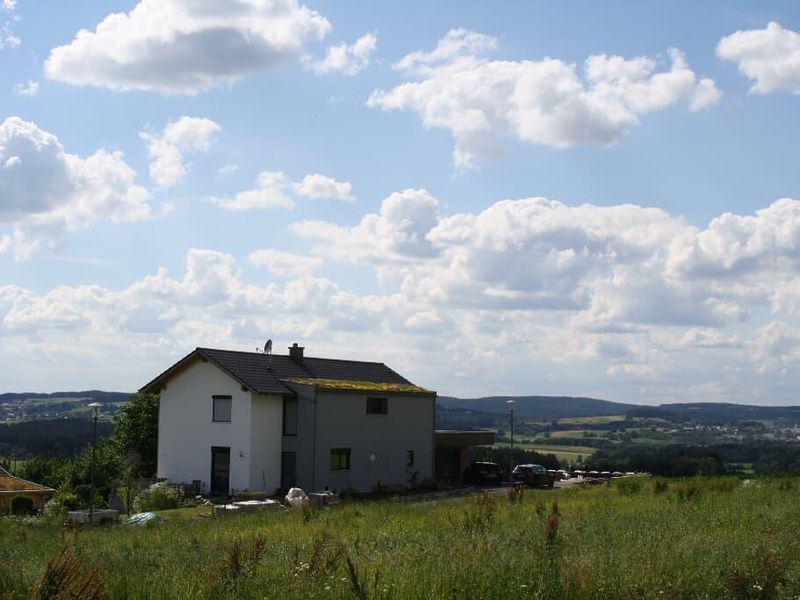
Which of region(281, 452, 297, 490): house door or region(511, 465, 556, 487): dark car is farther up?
region(281, 452, 297, 490): house door

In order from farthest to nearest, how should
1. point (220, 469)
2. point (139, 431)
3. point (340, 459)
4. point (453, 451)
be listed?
point (139, 431), point (453, 451), point (340, 459), point (220, 469)

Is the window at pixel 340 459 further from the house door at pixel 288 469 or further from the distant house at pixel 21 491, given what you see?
the distant house at pixel 21 491

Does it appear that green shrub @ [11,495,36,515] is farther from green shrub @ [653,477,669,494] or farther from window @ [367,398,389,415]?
green shrub @ [653,477,669,494]

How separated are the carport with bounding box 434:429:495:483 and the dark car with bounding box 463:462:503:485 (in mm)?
879

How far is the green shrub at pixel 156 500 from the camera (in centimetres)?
3928

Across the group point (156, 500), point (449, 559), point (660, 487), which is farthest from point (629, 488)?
point (449, 559)

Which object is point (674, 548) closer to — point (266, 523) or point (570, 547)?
point (570, 547)

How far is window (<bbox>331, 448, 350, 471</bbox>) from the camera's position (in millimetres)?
45000

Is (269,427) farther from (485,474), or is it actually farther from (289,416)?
(485,474)

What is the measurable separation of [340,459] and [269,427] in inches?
153

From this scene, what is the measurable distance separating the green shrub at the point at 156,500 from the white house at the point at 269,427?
3593mm

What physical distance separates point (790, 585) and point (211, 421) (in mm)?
34956

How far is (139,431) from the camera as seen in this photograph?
5528 centimetres

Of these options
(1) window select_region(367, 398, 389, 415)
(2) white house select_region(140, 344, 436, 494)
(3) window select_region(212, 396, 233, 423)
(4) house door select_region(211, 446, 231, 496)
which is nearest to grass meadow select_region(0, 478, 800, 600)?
(2) white house select_region(140, 344, 436, 494)
